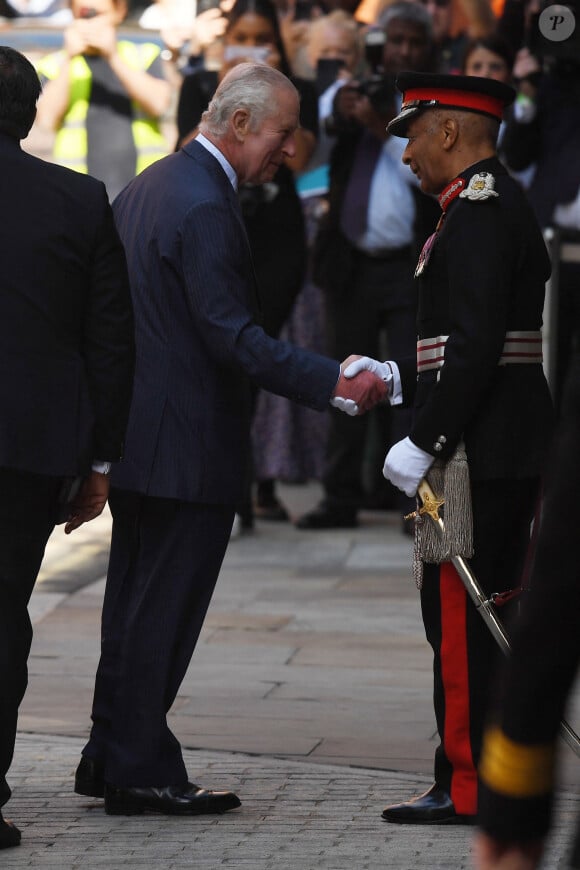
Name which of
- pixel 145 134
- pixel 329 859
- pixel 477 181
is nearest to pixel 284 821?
pixel 329 859

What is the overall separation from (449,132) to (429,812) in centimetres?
157

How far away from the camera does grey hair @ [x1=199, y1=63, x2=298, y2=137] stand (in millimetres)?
4340

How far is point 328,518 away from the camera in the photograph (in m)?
8.91

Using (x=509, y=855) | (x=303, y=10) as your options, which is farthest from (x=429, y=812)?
(x=303, y=10)

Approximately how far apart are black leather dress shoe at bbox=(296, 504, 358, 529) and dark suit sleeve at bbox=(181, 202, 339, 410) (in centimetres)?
463

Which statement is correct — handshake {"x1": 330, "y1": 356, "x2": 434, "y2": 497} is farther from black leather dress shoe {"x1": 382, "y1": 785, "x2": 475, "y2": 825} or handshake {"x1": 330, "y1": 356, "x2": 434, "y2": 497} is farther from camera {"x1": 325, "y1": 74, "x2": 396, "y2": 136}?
camera {"x1": 325, "y1": 74, "x2": 396, "y2": 136}

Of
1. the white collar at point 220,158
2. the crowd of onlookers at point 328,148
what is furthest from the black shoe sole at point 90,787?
the crowd of onlookers at point 328,148

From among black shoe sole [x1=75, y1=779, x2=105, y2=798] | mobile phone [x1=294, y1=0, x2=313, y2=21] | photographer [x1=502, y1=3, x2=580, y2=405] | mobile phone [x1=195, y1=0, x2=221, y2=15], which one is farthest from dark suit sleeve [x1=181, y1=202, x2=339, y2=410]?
mobile phone [x1=294, y1=0, x2=313, y2=21]

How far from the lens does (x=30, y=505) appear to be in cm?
398

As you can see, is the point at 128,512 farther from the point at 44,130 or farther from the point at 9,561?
the point at 44,130

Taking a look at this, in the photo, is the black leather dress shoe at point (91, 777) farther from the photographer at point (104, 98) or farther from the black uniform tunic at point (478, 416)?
the photographer at point (104, 98)

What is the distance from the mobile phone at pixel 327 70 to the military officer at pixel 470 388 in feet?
15.5

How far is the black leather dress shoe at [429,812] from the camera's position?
13.8 ft

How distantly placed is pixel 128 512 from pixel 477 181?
115 centimetres
